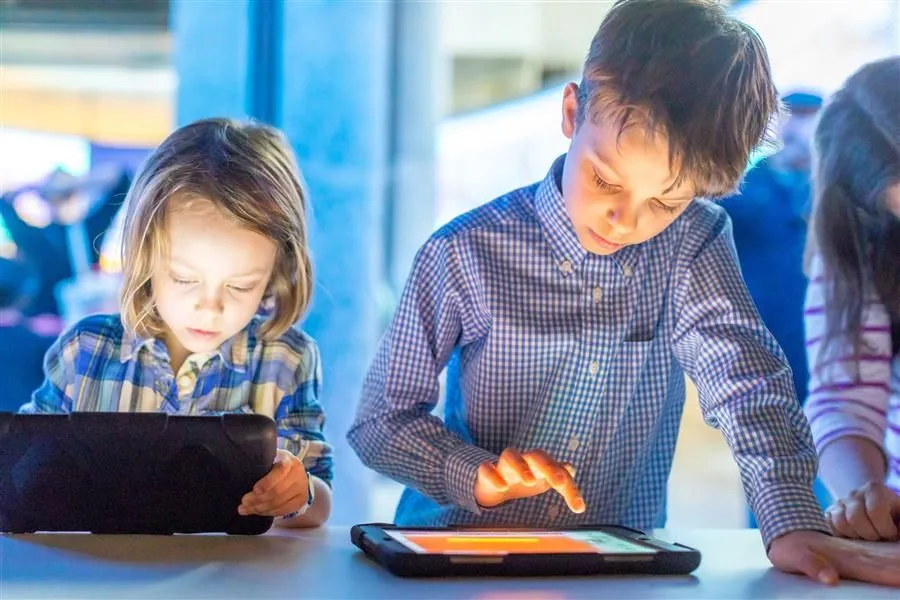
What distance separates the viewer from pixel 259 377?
1.33 metres

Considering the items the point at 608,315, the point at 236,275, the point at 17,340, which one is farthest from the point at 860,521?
the point at 17,340

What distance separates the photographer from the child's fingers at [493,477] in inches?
41.3

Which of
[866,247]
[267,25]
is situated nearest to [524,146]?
[267,25]

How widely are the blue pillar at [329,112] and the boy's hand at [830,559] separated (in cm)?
91

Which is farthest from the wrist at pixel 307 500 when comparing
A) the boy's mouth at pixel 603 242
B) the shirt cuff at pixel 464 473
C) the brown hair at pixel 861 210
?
the brown hair at pixel 861 210

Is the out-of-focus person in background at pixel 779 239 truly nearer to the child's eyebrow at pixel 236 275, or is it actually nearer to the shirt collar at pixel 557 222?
the shirt collar at pixel 557 222

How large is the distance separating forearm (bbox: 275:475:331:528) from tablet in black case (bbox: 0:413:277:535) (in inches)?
5.1

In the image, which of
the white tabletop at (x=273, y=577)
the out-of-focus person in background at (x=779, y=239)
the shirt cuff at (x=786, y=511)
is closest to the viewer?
the white tabletop at (x=273, y=577)

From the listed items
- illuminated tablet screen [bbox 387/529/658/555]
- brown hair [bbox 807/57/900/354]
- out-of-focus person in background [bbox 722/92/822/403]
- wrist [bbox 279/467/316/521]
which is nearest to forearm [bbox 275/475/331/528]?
wrist [bbox 279/467/316/521]

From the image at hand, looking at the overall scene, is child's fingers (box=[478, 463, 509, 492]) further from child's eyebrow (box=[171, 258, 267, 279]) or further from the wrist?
child's eyebrow (box=[171, 258, 267, 279])

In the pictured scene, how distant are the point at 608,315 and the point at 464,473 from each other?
28 centimetres

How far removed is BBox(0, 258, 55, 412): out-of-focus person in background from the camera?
175 centimetres

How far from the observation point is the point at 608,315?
4.26 ft

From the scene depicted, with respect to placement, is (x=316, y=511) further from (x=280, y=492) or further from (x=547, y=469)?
(x=547, y=469)
